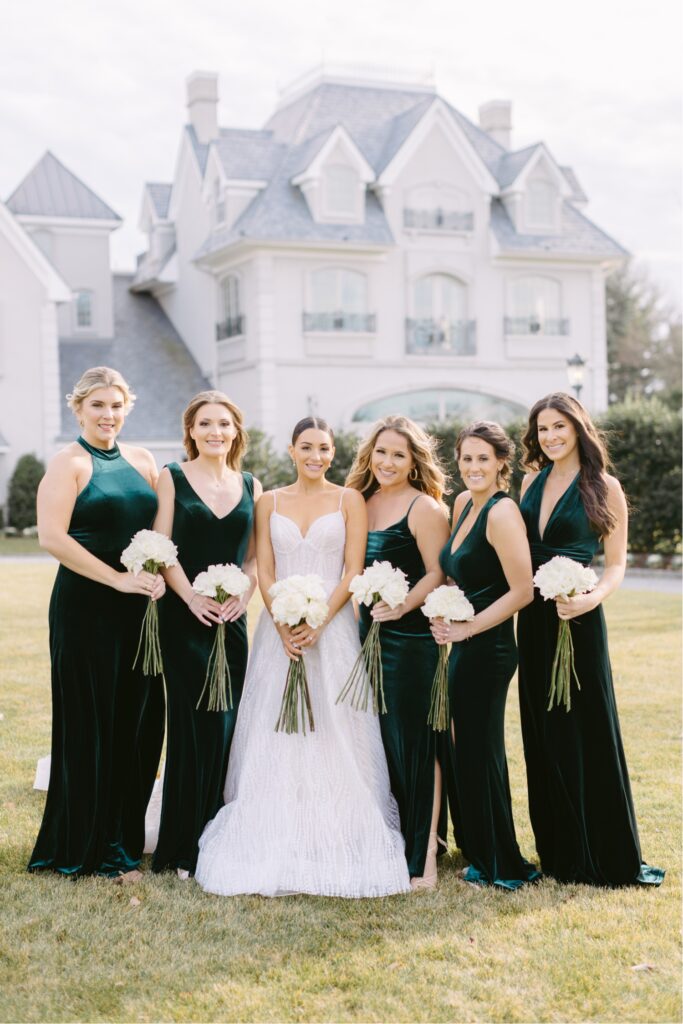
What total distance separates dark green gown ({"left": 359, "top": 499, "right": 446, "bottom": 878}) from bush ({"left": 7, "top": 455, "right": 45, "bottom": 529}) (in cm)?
2542

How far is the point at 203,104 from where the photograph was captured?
119 feet

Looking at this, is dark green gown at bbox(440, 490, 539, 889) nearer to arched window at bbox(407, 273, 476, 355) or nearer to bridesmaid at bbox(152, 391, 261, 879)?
bridesmaid at bbox(152, 391, 261, 879)

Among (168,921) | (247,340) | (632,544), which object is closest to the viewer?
(168,921)

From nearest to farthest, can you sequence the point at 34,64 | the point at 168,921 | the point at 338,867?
1. the point at 168,921
2. the point at 338,867
3. the point at 34,64

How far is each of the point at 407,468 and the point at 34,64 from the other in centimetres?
627

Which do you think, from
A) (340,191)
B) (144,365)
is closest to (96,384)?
(340,191)

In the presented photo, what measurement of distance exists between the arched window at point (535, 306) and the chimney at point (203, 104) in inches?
447

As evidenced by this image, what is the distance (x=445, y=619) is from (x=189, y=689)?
142 cm

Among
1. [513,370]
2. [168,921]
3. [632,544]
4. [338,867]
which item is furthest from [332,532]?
[513,370]

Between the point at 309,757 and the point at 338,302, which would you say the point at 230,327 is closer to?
the point at 338,302

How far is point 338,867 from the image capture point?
5.50m

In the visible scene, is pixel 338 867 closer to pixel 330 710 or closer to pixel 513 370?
pixel 330 710

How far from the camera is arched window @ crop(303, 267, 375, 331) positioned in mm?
31672

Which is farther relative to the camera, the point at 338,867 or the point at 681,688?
the point at 681,688
